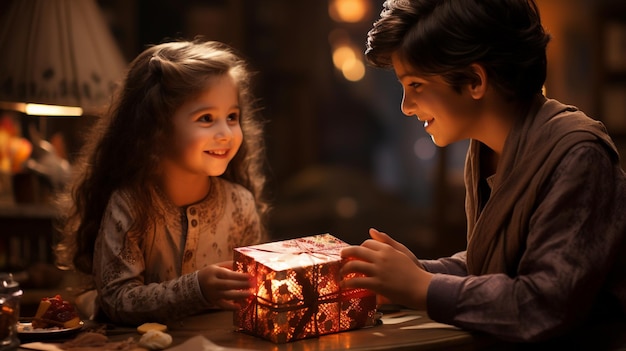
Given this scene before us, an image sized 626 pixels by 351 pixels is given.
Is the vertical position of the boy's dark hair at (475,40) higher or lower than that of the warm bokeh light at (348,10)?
lower

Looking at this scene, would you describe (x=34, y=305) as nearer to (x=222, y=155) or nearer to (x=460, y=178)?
(x=222, y=155)

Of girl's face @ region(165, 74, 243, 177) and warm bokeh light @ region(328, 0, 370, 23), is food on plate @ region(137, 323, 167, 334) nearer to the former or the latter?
girl's face @ region(165, 74, 243, 177)

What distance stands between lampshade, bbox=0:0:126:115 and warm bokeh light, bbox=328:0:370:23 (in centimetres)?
410

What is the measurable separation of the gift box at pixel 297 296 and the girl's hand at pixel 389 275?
1.7 inches

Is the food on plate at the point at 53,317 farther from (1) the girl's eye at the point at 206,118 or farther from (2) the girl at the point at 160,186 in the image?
(1) the girl's eye at the point at 206,118

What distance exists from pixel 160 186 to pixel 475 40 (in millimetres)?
629

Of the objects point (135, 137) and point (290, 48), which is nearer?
point (135, 137)

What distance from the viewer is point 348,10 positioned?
6.20 meters

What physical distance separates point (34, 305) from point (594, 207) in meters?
1.98

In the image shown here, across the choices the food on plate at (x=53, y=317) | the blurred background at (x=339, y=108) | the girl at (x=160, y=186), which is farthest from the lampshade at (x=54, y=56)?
the blurred background at (x=339, y=108)

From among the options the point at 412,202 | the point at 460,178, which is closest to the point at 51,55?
the point at 460,178

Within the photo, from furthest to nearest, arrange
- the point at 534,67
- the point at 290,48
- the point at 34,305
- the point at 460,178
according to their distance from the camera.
Answer: 1. the point at 290,48
2. the point at 460,178
3. the point at 34,305
4. the point at 534,67

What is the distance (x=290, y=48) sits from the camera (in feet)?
20.3

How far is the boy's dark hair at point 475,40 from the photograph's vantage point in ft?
4.37
